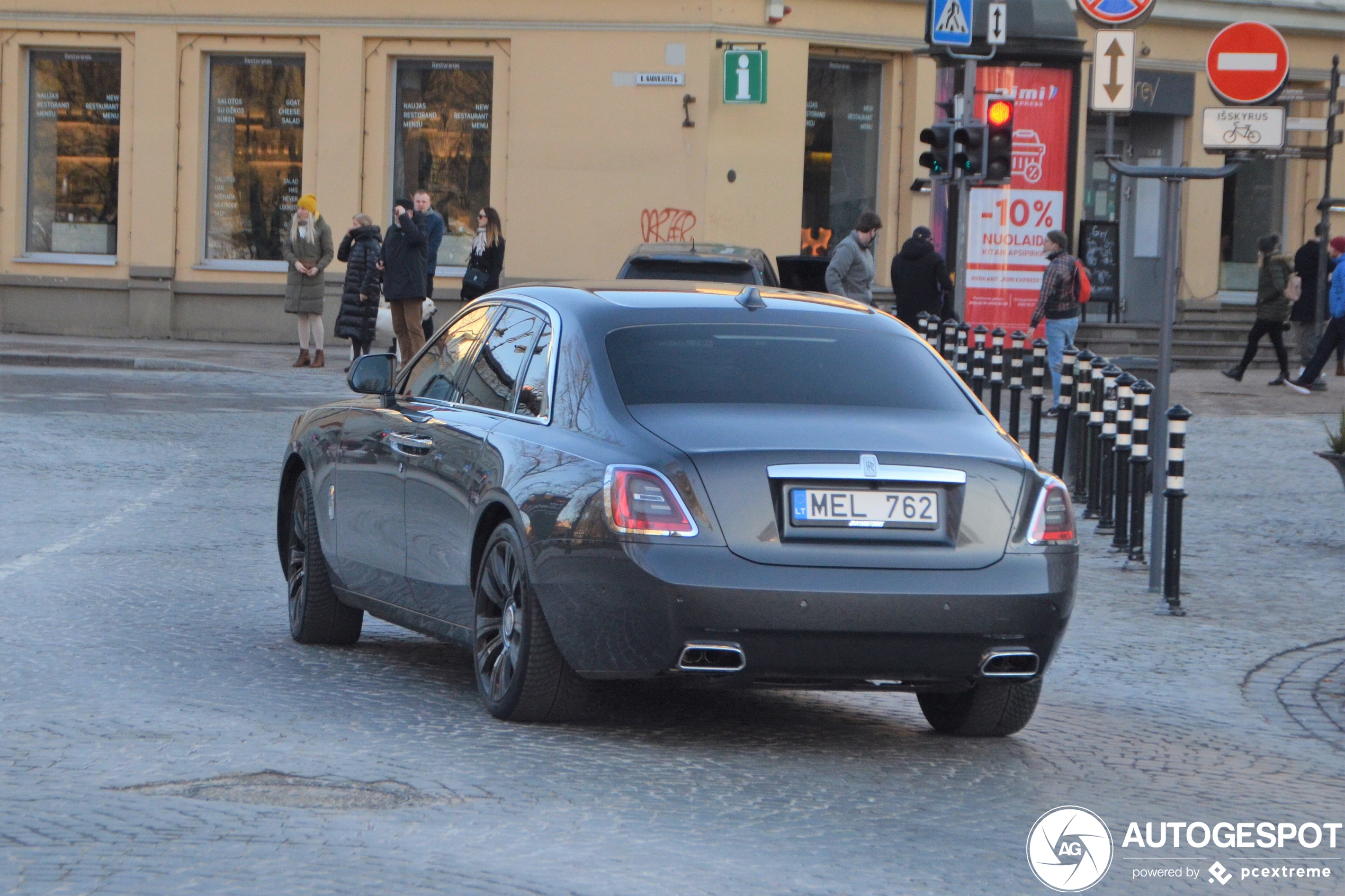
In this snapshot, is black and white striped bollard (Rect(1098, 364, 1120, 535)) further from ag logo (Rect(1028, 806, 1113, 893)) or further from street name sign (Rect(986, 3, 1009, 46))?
street name sign (Rect(986, 3, 1009, 46))

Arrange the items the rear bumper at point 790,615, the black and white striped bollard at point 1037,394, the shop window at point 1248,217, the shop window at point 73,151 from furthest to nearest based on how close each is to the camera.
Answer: the shop window at point 1248,217 < the shop window at point 73,151 < the black and white striped bollard at point 1037,394 < the rear bumper at point 790,615

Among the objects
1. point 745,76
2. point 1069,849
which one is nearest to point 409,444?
point 1069,849

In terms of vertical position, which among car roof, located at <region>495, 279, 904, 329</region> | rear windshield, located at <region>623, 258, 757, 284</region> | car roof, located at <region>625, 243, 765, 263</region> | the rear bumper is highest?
car roof, located at <region>625, 243, 765, 263</region>

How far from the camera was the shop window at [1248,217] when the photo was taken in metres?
30.7

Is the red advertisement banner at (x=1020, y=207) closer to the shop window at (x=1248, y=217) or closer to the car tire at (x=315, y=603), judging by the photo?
the shop window at (x=1248, y=217)

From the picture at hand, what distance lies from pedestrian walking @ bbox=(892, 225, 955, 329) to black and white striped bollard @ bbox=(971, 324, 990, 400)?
369 cm

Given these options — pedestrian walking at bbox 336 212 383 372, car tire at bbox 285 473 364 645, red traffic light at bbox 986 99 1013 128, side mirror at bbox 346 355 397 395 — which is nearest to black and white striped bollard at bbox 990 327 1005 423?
red traffic light at bbox 986 99 1013 128

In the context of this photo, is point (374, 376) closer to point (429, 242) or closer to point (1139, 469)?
point (1139, 469)

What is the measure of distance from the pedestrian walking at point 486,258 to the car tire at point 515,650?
52.7 feet

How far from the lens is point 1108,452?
12680 mm

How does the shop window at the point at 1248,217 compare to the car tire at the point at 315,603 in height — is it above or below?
above

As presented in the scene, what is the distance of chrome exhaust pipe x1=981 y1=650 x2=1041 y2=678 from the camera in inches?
244

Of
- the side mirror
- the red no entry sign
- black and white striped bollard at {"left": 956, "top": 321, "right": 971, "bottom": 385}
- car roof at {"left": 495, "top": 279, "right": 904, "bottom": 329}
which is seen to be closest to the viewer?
car roof at {"left": 495, "top": 279, "right": 904, "bottom": 329}

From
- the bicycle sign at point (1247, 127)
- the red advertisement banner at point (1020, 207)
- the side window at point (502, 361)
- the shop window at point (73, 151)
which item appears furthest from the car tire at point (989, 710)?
the shop window at point (73, 151)
